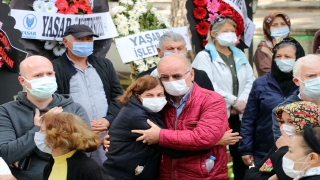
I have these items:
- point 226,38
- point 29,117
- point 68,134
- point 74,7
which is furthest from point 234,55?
point 68,134

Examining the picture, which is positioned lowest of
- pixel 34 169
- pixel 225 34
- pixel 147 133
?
pixel 34 169

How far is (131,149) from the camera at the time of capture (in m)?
5.85

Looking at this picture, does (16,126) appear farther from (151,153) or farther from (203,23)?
(203,23)

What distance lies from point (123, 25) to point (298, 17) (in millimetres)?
7400

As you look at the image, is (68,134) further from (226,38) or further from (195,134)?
A: (226,38)

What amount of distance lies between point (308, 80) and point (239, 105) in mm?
1594

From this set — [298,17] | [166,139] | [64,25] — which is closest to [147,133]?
[166,139]

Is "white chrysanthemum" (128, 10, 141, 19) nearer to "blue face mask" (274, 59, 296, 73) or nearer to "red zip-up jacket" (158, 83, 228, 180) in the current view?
"blue face mask" (274, 59, 296, 73)

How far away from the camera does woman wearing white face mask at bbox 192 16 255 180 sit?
7.58 metres

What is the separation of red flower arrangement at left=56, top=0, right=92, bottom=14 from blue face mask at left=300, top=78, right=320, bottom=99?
297cm

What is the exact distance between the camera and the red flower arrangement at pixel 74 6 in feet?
25.6

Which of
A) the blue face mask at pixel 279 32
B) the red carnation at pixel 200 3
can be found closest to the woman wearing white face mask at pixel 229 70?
the blue face mask at pixel 279 32

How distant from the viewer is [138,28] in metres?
8.46

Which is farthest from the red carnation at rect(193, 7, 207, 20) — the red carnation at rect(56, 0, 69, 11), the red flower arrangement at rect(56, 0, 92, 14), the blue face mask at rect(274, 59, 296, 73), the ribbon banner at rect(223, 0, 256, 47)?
the blue face mask at rect(274, 59, 296, 73)
